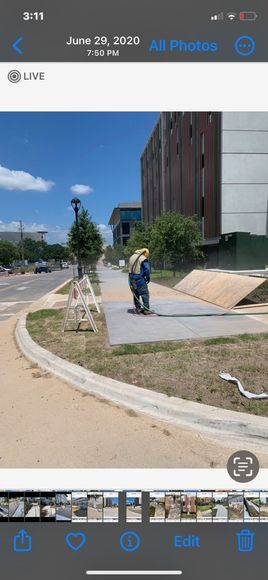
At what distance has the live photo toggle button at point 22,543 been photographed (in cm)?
151

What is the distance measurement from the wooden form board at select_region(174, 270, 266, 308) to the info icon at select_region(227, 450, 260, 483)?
6734 mm

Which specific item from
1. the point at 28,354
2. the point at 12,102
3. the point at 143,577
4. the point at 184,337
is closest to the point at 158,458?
the point at 143,577

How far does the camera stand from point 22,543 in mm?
1528

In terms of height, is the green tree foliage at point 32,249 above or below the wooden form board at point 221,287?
above

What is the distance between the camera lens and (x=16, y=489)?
1.67m

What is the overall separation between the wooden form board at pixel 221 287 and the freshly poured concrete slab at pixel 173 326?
702 millimetres

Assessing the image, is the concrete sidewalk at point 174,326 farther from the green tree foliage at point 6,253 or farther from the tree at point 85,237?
the green tree foliage at point 6,253

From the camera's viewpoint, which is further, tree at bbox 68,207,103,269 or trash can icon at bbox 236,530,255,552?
tree at bbox 68,207,103,269

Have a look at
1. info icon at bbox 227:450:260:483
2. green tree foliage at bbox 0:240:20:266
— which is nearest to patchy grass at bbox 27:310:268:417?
info icon at bbox 227:450:260:483

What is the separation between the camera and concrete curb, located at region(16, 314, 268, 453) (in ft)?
8.48
